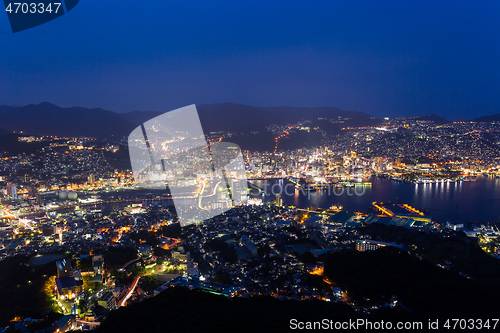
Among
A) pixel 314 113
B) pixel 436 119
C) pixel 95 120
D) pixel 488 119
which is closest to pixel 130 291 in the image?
pixel 95 120

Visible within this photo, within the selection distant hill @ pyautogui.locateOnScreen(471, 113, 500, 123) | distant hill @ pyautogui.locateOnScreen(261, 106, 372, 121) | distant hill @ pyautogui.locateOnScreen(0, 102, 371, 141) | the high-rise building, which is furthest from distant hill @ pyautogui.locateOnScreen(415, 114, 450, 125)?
the high-rise building

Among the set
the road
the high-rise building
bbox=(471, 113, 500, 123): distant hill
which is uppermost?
bbox=(471, 113, 500, 123): distant hill

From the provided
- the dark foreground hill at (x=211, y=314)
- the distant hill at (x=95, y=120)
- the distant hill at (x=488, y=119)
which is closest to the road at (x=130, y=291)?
the dark foreground hill at (x=211, y=314)

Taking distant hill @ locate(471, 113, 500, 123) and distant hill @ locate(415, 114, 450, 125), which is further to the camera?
distant hill @ locate(415, 114, 450, 125)

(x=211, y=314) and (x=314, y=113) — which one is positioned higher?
(x=314, y=113)

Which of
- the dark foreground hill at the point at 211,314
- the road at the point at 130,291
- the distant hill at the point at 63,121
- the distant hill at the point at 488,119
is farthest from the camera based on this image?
the distant hill at the point at 488,119

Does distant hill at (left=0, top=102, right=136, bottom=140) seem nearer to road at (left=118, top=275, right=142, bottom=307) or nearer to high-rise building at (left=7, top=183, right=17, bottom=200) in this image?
high-rise building at (left=7, top=183, right=17, bottom=200)

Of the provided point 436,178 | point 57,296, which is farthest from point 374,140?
point 57,296

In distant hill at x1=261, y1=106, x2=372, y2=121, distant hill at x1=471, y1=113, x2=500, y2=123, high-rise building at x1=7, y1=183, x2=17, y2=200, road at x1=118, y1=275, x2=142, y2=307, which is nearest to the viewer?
road at x1=118, y1=275, x2=142, y2=307

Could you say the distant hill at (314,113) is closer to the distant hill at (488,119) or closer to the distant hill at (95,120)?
the distant hill at (95,120)

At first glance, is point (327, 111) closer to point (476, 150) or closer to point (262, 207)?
point (476, 150)

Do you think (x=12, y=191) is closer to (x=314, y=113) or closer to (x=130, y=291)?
(x=130, y=291)
